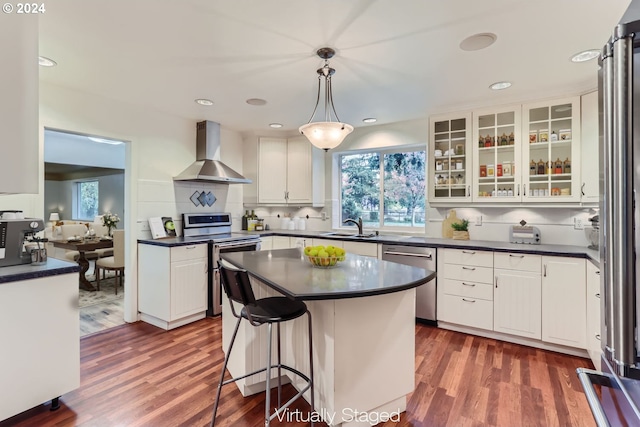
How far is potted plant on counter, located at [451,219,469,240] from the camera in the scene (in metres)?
3.66

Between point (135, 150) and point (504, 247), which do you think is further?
point (135, 150)

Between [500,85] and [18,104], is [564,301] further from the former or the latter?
[18,104]

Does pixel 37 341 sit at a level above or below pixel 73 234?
below

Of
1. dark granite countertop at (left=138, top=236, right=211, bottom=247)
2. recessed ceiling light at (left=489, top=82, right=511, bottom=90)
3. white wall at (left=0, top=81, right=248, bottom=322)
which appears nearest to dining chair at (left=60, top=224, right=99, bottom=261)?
white wall at (left=0, top=81, right=248, bottom=322)

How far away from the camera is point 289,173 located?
481 cm

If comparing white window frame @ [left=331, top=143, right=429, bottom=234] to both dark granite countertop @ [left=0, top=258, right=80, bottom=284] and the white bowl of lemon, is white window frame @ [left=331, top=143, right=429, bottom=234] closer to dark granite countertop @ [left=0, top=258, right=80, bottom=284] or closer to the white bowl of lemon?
the white bowl of lemon

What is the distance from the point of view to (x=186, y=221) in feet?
13.1

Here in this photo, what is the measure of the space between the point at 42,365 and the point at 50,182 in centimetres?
996

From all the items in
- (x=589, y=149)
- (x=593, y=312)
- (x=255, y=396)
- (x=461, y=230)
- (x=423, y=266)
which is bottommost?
(x=255, y=396)

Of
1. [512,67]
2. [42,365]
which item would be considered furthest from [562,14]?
[42,365]

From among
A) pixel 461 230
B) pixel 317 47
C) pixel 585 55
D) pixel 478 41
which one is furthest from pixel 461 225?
pixel 317 47

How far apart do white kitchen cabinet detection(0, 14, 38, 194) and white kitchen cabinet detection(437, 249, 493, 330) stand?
3227 millimetres

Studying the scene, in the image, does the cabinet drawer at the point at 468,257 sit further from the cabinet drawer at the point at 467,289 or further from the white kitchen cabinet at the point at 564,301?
the white kitchen cabinet at the point at 564,301

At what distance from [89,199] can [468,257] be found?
383 inches
